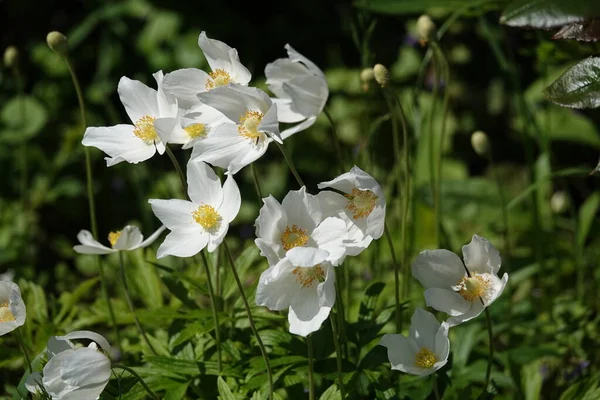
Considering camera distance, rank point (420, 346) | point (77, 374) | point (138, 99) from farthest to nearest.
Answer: point (138, 99) → point (420, 346) → point (77, 374)

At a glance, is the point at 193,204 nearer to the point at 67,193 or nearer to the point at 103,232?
the point at 67,193

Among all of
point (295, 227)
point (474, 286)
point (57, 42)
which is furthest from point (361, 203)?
point (57, 42)

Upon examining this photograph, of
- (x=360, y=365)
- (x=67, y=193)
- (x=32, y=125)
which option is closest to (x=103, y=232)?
(x=67, y=193)

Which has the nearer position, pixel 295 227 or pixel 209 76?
pixel 295 227

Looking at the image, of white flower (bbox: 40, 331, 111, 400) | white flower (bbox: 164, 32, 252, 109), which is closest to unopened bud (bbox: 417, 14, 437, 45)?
white flower (bbox: 164, 32, 252, 109)

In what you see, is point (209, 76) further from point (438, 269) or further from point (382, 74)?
point (438, 269)

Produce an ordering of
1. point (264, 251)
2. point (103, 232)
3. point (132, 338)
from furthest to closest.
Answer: point (103, 232), point (132, 338), point (264, 251)

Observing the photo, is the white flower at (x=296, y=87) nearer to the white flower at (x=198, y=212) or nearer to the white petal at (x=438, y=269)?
the white flower at (x=198, y=212)
